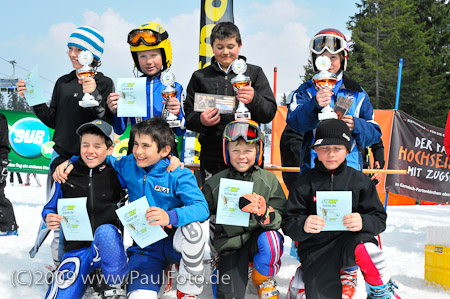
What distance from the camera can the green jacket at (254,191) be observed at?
304cm

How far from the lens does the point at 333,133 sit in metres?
2.77

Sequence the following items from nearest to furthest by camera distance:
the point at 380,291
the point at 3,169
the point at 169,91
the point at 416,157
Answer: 1. the point at 380,291
2. the point at 169,91
3. the point at 3,169
4. the point at 416,157

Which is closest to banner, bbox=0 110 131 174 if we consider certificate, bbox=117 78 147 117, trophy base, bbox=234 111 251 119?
certificate, bbox=117 78 147 117

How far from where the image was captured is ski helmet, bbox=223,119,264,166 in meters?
3.09

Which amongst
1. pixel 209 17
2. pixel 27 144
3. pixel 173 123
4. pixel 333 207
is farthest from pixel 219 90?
pixel 27 144

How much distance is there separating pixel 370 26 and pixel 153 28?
26430 millimetres

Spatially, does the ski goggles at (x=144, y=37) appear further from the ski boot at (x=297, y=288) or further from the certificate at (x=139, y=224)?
the ski boot at (x=297, y=288)

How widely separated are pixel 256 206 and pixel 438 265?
6.36 feet

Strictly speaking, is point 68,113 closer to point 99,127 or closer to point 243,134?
point 99,127

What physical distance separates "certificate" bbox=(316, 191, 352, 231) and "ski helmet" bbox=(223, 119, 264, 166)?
0.68 meters

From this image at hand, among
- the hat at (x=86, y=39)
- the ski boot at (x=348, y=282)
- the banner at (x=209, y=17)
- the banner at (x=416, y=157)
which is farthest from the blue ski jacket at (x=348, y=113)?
the banner at (x=416, y=157)

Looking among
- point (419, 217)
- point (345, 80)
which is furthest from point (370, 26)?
point (345, 80)

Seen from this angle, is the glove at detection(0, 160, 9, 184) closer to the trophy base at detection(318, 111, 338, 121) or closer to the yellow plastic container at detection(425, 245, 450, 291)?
the trophy base at detection(318, 111, 338, 121)

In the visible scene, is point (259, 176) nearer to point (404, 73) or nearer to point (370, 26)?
point (404, 73)
